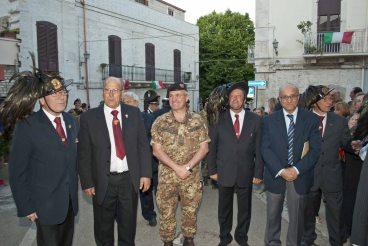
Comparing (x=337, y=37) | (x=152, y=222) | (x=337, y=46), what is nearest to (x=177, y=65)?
(x=337, y=46)

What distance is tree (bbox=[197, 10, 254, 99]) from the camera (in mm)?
34656

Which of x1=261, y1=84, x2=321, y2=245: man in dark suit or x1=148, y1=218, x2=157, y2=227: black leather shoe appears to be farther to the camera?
x1=148, y1=218, x2=157, y2=227: black leather shoe

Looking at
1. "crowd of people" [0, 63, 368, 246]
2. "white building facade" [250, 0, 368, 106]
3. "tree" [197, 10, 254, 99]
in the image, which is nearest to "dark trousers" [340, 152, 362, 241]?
"crowd of people" [0, 63, 368, 246]

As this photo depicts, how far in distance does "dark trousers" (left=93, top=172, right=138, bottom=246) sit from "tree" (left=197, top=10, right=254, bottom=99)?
30300 mm

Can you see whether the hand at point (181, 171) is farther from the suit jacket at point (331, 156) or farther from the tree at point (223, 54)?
the tree at point (223, 54)

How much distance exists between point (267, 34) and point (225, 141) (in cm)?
1523

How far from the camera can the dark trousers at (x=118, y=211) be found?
12.3ft

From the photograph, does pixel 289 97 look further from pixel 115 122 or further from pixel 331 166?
→ pixel 115 122

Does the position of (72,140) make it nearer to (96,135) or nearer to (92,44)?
(96,135)

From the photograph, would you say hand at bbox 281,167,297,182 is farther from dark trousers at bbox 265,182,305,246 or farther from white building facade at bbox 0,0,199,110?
white building facade at bbox 0,0,199,110

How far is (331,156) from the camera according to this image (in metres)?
4.07

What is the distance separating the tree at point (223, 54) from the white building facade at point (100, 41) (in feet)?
18.5

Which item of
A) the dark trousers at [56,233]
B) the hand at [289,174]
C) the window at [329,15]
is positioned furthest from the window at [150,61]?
the dark trousers at [56,233]

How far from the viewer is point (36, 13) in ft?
52.7
